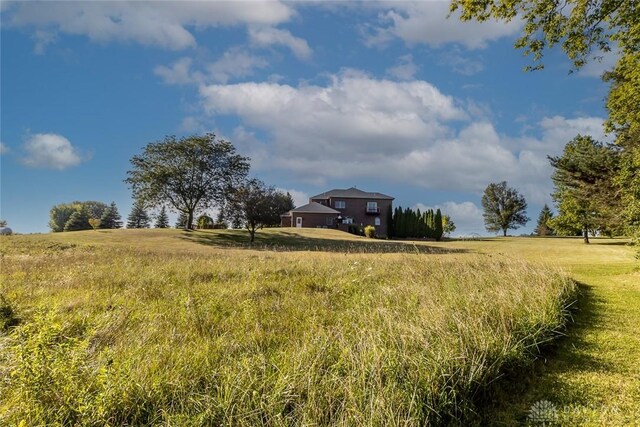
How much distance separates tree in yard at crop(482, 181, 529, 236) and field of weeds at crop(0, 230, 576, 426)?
71937 millimetres

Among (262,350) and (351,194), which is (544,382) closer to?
(262,350)

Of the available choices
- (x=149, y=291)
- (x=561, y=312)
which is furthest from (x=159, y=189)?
(x=561, y=312)

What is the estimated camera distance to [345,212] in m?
66.8

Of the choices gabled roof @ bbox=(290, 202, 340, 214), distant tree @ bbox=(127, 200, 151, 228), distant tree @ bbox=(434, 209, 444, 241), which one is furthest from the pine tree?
distant tree @ bbox=(434, 209, 444, 241)

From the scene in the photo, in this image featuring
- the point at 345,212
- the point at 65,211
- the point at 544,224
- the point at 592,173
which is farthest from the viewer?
the point at 65,211

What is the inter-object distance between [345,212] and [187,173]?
32873 mm

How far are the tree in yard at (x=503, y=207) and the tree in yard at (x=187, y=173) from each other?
55564mm

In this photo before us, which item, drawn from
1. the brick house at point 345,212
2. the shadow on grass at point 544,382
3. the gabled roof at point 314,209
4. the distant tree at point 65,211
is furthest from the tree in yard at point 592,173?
the distant tree at point 65,211

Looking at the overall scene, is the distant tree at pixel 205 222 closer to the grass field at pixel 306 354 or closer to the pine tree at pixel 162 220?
the pine tree at pixel 162 220

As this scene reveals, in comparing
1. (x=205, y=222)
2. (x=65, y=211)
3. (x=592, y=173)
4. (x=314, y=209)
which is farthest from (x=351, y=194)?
(x=65, y=211)

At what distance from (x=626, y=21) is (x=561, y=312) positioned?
10785 mm

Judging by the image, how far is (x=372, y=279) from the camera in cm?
1073

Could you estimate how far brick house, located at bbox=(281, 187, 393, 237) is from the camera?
203 feet

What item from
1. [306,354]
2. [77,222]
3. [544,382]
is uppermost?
[77,222]
